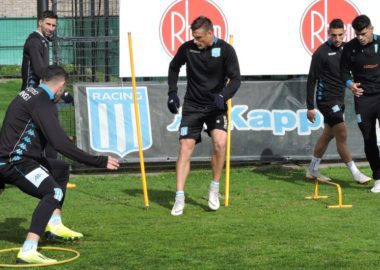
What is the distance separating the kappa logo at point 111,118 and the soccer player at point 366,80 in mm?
2977

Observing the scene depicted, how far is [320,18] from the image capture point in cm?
1169

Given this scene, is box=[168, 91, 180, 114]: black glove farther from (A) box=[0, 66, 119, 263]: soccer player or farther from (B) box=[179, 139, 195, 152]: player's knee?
(A) box=[0, 66, 119, 263]: soccer player

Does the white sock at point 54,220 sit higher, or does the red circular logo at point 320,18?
the red circular logo at point 320,18

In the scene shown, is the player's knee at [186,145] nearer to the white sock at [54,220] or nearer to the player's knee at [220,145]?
the player's knee at [220,145]

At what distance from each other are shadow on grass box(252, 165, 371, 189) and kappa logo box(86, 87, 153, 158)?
1.80m

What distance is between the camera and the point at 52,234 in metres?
7.54

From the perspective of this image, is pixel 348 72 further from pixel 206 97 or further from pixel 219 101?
pixel 219 101

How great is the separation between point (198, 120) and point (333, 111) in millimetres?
2233

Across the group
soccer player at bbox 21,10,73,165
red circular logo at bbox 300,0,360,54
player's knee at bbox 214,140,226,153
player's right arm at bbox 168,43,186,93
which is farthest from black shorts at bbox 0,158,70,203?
red circular logo at bbox 300,0,360,54

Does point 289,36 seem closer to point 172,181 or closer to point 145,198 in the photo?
point 172,181

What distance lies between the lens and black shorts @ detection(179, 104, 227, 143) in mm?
8969

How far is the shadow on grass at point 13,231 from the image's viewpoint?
772 cm

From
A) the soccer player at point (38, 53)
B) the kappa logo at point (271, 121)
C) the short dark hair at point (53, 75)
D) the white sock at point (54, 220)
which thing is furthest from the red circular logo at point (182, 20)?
the short dark hair at point (53, 75)

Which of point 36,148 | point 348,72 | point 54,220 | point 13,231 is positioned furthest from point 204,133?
point 36,148
